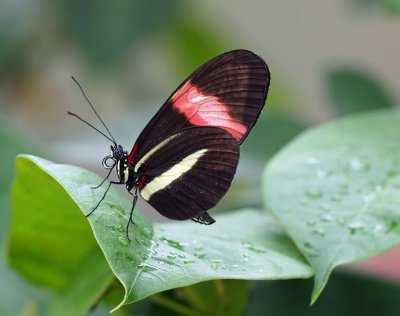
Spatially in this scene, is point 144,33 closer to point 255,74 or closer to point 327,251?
point 255,74

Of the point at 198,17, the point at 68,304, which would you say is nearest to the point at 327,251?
the point at 68,304

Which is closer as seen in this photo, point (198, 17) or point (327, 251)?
point (327, 251)

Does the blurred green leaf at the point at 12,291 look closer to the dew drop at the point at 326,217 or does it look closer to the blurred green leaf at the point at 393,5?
the dew drop at the point at 326,217

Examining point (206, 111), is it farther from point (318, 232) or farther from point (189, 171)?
point (318, 232)

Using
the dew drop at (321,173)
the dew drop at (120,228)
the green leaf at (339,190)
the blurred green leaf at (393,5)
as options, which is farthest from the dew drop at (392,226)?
the blurred green leaf at (393,5)

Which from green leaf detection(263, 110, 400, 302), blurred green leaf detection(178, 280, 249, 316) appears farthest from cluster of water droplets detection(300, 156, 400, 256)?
blurred green leaf detection(178, 280, 249, 316)

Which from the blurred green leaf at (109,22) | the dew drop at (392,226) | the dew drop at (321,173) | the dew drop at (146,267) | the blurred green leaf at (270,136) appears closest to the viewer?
the dew drop at (146,267)

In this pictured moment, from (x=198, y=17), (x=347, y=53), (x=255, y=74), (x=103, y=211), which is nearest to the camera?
(x=103, y=211)
